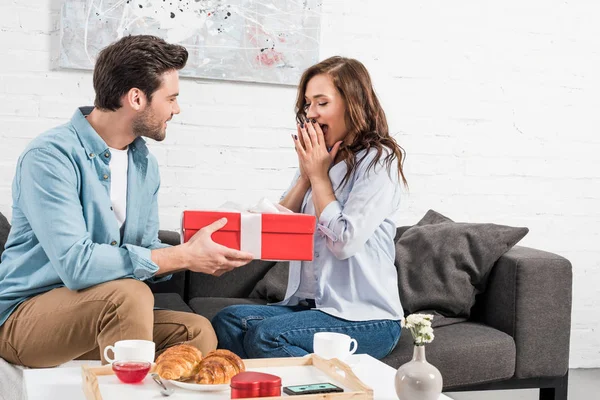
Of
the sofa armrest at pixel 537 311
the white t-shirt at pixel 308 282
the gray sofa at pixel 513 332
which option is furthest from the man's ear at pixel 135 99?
the sofa armrest at pixel 537 311

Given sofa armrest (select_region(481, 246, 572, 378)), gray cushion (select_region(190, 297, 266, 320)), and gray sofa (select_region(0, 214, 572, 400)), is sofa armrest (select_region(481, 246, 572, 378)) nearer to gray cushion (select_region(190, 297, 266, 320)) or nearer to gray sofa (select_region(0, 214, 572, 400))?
gray sofa (select_region(0, 214, 572, 400))

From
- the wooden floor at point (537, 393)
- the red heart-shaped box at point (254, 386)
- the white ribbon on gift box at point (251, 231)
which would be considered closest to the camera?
the red heart-shaped box at point (254, 386)

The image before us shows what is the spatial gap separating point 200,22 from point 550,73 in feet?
5.56

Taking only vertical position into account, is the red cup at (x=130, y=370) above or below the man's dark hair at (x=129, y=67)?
below

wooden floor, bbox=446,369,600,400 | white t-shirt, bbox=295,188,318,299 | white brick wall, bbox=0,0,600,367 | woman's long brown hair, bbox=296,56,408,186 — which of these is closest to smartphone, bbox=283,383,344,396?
white t-shirt, bbox=295,188,318,299

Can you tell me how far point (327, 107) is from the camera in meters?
2.40

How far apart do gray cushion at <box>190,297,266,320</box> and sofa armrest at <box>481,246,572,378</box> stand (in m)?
0.89

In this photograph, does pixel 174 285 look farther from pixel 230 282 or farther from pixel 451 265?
pixel 451 265

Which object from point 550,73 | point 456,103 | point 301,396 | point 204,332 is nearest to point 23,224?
point 204,332

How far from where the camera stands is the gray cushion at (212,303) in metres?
2.77

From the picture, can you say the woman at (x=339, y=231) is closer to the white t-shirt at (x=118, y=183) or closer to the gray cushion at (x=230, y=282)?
the white t-shirt at (x=118, y=183)

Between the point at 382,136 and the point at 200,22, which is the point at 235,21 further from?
the point at 382,136

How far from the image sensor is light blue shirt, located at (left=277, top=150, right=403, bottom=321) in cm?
225

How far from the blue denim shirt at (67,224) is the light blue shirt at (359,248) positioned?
0.52 meters
